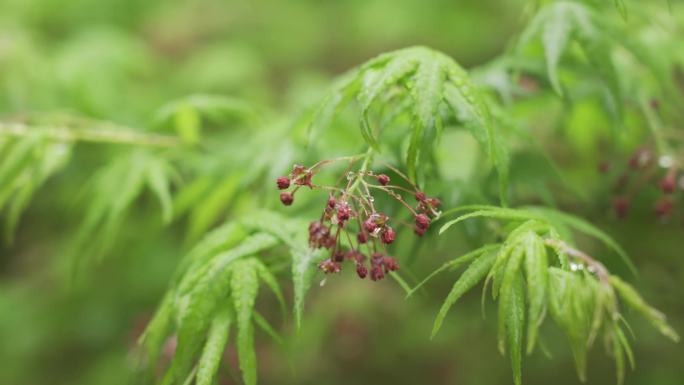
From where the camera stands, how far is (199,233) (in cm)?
203

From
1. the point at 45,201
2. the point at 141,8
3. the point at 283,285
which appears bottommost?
the point at 283,285

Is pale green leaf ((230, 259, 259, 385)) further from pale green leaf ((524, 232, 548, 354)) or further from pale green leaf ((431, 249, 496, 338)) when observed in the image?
pale green leaf ((524, 232, 548, 354))

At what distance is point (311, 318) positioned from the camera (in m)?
3.17

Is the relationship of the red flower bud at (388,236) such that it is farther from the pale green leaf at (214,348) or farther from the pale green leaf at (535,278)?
the pale green leaf at (214,348)

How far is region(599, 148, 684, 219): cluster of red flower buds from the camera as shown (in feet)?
5.87

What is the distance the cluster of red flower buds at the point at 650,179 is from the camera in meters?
1.79

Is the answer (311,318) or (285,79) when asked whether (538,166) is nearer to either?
(311,318)

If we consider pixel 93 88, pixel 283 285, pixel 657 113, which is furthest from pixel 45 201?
pixel 657 113

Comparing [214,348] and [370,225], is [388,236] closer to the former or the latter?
[370,225]

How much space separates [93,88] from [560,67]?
190 centimetres

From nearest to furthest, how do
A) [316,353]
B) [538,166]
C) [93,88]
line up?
1. [538,166]
2. [93,88]
3. [316,353]

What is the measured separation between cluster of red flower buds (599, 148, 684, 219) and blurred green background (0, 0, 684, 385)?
114 millimetres

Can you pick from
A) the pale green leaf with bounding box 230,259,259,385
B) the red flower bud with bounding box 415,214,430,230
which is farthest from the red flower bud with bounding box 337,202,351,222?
the pale green leaf with bounding box 230,259,259,385

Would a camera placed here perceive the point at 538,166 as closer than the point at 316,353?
Yes
